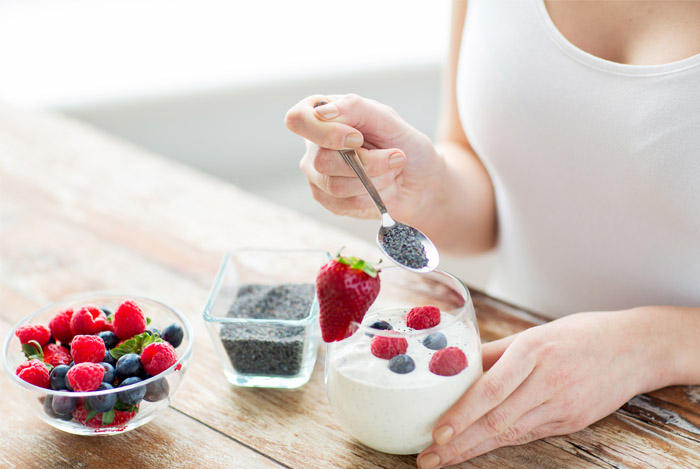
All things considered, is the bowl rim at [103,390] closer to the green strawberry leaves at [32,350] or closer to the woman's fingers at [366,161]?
the green strawberry leaves at [32,350]

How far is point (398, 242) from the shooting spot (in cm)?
76

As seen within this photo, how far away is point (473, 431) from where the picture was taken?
68 cm

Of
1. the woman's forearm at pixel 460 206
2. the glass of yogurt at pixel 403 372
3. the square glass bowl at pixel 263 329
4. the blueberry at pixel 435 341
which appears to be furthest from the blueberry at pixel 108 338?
the woman's forearm at pixel 460 206

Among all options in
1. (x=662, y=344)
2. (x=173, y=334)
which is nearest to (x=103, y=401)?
(x=173, y=334)

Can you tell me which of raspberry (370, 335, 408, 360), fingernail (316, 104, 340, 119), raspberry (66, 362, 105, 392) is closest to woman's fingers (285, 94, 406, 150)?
fingernail (316, 104, 340, 119)

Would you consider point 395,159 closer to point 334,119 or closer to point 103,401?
point 334,119

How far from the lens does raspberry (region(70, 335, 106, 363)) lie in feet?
2.36

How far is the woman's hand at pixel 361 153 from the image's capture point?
73 cm

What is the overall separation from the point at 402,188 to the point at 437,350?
35cm

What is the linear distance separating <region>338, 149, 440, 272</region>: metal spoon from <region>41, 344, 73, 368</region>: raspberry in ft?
1.18

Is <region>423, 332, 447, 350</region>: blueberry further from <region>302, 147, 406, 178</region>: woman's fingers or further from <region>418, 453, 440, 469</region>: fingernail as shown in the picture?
<region>302, 147, 406, 178</region>: woman's fingers

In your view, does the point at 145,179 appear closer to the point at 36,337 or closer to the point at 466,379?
the point at 36,337

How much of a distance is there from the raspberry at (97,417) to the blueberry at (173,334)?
0.30 ft

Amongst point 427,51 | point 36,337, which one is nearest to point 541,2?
point 36,337
